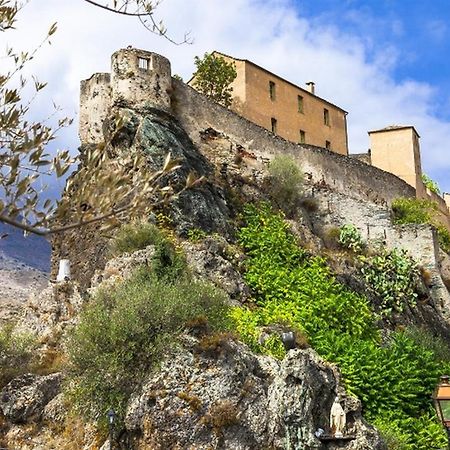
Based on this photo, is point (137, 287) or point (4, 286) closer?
point (137, 287)

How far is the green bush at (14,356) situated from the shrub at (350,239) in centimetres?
1486

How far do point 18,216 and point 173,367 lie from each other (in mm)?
11694

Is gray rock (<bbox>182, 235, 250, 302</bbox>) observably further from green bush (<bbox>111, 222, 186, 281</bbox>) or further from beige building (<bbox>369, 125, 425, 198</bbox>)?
beige building (<bbox>369, 125, 425, 198</bbox>)

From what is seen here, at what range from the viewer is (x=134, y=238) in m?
23.1

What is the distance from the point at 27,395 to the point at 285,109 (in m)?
24.7

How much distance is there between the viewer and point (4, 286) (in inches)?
1784

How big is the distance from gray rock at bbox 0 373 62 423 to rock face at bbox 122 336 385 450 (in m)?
2.88

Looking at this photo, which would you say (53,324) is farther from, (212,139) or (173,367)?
(212,139)

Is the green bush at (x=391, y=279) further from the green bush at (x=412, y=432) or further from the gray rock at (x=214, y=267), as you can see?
the gray rock at (x=214, y=267)

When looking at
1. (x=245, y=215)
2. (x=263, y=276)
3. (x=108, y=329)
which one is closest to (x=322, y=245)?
(x=245, y=215)

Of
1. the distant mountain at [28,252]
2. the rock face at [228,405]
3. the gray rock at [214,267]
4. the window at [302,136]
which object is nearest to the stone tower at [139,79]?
the gray rock at [214,267]

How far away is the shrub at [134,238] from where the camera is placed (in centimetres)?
2303

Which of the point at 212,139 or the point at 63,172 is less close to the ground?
the point at 212,139

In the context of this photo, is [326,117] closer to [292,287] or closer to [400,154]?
[400,154]
